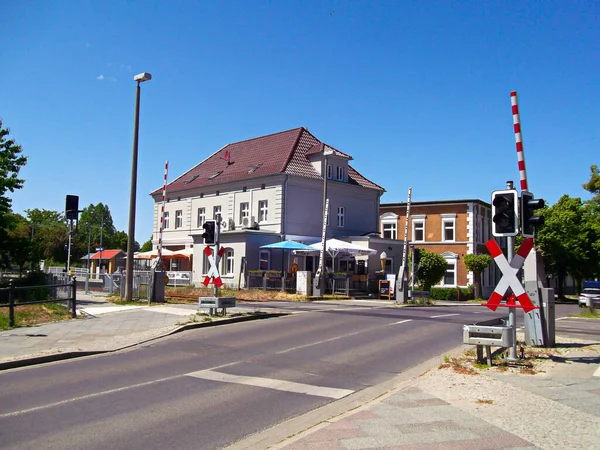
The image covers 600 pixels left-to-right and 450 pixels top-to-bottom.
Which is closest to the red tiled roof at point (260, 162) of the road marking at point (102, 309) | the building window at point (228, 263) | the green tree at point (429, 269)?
the building window at point (228, 263)

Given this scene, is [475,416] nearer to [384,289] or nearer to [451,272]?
[384,289]

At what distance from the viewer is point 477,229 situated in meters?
50.0

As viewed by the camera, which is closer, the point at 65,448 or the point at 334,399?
the point at 65,448

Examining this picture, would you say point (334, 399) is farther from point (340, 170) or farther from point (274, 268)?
point (340, 170)

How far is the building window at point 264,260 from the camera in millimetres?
38844

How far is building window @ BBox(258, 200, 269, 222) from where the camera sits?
4241 centimetres

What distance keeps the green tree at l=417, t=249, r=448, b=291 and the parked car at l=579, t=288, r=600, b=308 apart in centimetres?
902

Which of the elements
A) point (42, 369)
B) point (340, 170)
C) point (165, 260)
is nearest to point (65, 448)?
point (42, 369)

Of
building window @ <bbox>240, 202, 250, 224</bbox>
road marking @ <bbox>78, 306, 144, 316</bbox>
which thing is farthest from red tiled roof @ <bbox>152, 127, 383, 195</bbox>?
A: road marking @ <bbox>78, 306, 144, 316</bbox>

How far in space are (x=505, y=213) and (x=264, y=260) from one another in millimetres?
29768

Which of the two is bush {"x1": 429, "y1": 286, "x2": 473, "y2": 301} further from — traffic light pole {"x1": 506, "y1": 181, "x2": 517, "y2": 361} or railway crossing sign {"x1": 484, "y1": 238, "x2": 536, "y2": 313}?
railway crossing sign {"x1": 484, "y1": 238, "x2": 536, "y2": 313}

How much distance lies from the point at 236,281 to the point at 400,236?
21.2 m

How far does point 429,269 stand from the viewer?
40500mm

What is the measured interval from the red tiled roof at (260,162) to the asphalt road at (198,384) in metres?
28.3
